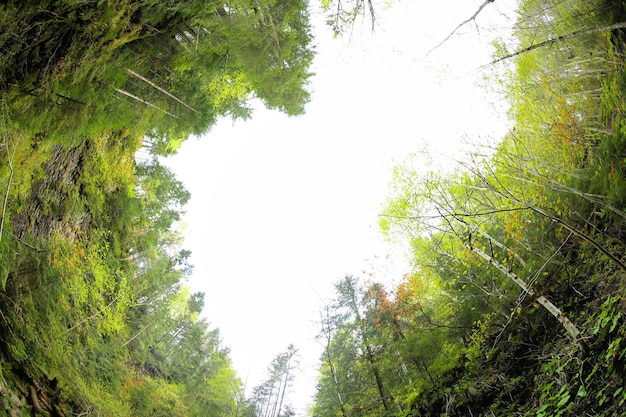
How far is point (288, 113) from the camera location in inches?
422

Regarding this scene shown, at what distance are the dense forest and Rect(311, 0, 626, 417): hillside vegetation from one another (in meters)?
0.05

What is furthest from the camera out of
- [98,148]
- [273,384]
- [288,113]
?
[273,384]

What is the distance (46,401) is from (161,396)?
6606 millimetres

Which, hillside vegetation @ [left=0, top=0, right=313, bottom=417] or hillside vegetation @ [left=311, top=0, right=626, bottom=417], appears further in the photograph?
hillside vegetation @ [left=0, top=0, right=313, bottom=417]

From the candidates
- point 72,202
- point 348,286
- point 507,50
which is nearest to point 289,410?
point 348,286

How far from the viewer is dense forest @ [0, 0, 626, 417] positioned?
494 centimetres

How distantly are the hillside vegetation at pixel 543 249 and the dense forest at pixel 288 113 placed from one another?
0.05 m

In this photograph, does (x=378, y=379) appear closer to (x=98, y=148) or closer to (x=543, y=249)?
(x=543, y=249)

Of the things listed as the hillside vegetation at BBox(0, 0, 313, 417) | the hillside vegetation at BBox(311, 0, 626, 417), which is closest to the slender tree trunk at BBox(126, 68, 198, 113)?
the hillside vegetation at BBox(0, 0, 313, 417)

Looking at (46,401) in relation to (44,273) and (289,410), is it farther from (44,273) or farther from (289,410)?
(289,410)

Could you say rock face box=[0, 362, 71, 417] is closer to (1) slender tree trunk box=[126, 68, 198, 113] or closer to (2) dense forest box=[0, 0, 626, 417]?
(2) dense forest box=[0, 0, 626, 417]

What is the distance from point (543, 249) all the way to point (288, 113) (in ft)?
27.4

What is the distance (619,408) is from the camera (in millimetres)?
3369

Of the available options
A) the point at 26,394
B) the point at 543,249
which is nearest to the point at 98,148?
the point at 26,394
